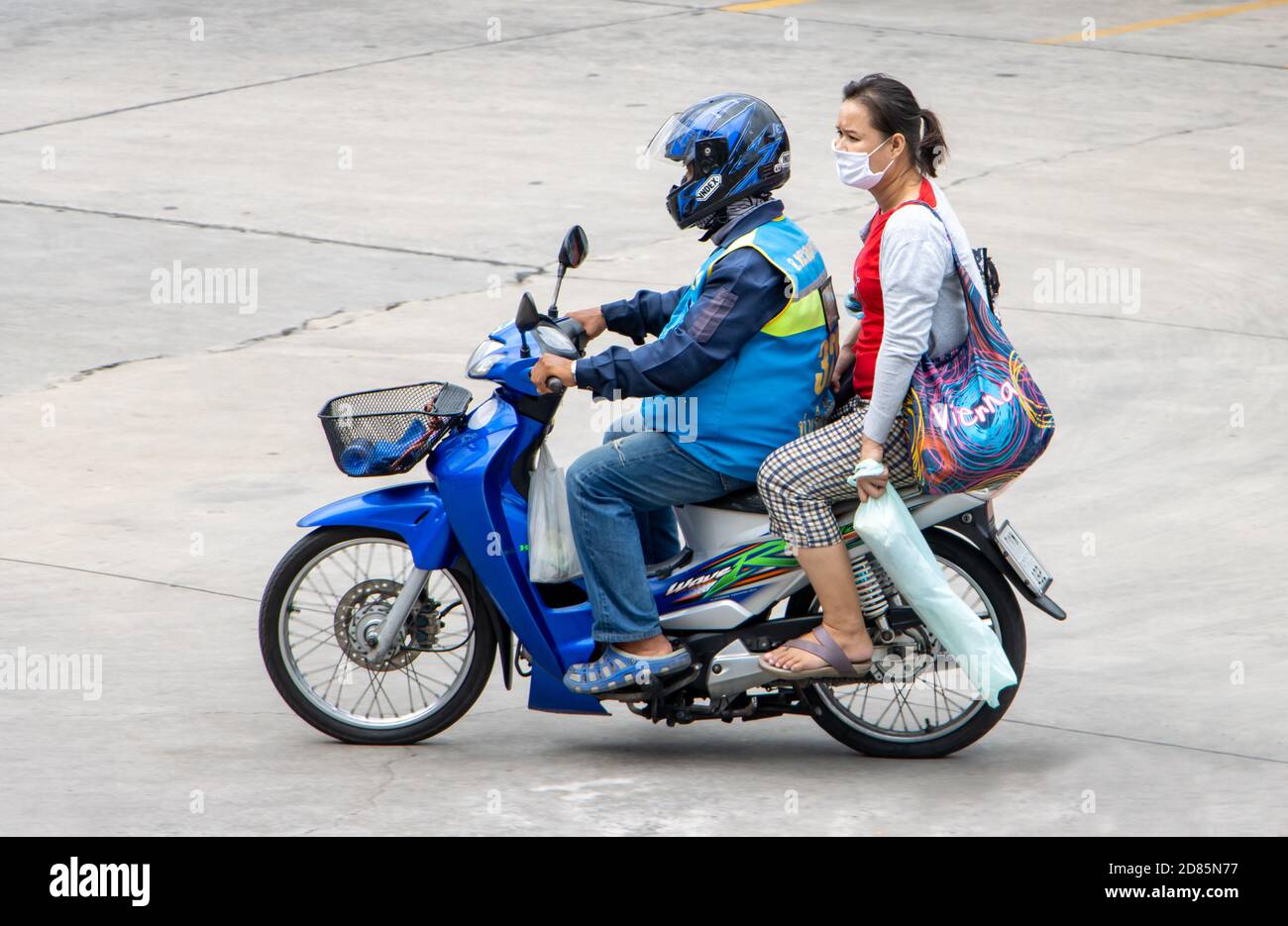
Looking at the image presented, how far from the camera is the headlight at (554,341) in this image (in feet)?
16.7

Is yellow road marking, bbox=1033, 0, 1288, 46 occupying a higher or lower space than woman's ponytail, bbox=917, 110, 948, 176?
higher

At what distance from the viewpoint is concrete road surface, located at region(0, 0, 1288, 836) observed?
5.30 meters

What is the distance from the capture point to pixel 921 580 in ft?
16.5

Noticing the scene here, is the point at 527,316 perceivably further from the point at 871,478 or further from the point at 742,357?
the point at 871,478

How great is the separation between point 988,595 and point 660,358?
3.59 feet

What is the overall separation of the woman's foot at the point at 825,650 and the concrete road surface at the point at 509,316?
33 cm

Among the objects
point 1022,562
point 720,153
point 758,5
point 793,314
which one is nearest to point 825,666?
point 1022,562

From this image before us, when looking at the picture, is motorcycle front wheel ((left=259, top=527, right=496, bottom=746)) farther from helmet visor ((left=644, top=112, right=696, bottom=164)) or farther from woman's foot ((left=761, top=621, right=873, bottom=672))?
helmet visor ((left=644, top=112, right=696, bottom=164))

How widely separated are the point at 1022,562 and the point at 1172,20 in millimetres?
14240

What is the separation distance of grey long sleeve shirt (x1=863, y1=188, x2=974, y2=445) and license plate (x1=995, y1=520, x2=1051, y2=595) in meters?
0.49

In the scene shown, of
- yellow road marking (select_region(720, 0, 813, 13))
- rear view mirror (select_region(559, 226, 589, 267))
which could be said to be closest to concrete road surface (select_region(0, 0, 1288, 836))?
yellow road marking (select_region(720, 0, 813, 13))

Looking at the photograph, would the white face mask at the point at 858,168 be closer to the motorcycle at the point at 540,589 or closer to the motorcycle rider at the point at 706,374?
the motorcycle rider at the point at 706,374

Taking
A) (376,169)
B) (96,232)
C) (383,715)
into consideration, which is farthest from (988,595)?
(376,169)

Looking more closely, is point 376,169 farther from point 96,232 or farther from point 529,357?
point 529,357
